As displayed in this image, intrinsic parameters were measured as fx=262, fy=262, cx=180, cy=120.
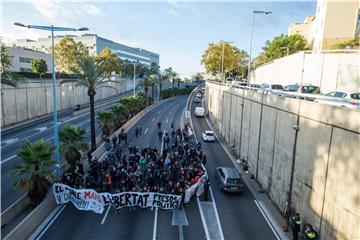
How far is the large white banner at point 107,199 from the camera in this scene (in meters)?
15.4

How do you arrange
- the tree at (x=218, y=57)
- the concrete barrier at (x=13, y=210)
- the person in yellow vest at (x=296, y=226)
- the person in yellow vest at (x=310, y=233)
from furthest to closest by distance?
the tree at (x=218, y=57), the concrete barrier at (x=13, y=210), the person in yellow vest at (x=296, y=226), the person in yellow vest at (x=310, y=233)

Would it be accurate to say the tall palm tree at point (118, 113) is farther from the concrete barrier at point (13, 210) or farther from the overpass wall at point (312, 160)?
the concrete barrier at point (13, 210)

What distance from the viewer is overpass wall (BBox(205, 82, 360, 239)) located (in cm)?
1031

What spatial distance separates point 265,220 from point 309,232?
363cm

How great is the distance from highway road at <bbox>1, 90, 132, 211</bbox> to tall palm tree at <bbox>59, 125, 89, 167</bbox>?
3.87m

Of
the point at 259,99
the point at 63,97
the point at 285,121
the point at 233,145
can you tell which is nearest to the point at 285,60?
the point at 233,145

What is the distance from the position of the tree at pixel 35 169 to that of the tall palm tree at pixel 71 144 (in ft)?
15.1

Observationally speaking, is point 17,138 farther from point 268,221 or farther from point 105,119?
point 268,221

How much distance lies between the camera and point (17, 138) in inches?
1244

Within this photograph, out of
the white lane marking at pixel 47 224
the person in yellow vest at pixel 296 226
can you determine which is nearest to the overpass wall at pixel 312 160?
the person in yellow vest at pixel 296 226

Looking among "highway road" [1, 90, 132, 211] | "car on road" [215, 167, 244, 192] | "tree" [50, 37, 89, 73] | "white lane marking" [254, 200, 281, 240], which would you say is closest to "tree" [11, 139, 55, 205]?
"highway road" [1, 90, 132, 211]

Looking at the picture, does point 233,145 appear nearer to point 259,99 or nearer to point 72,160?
point 259,99

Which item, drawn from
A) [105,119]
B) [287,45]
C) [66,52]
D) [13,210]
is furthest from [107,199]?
[66,52]

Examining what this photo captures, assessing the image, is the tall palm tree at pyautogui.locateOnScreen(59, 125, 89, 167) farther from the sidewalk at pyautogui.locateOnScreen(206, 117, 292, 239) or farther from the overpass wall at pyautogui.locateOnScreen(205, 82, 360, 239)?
the overpass wall at pyautogui.locateOnScreen(205, 82, 360, 239)
